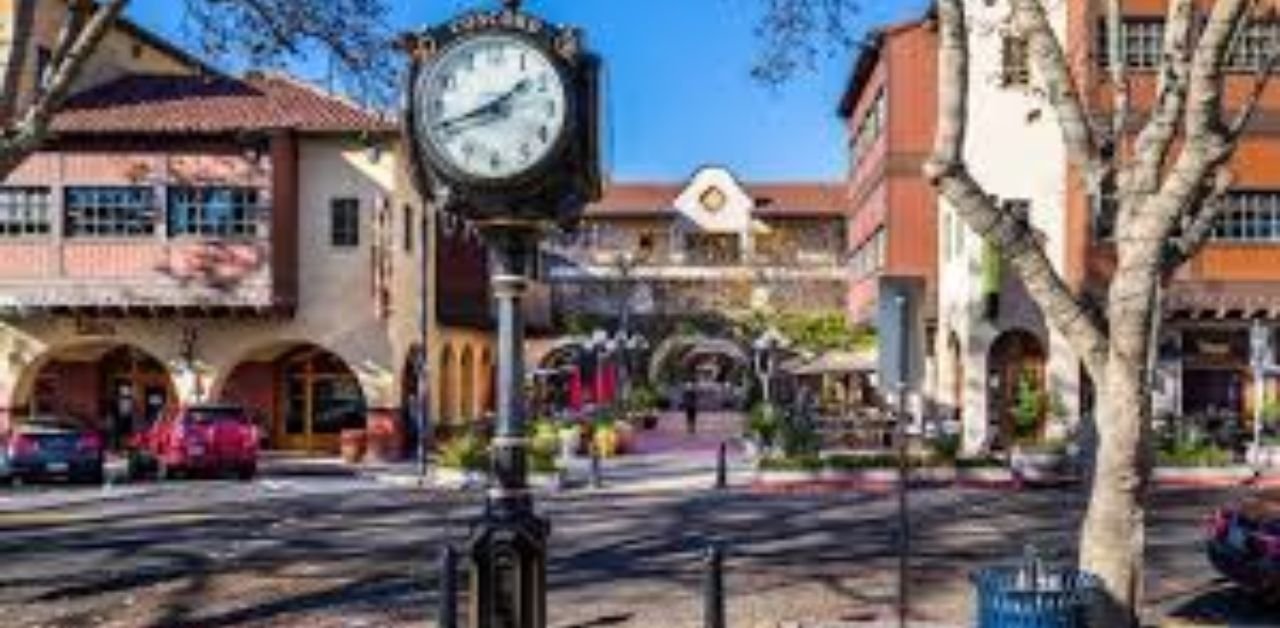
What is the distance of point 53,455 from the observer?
37812 mm

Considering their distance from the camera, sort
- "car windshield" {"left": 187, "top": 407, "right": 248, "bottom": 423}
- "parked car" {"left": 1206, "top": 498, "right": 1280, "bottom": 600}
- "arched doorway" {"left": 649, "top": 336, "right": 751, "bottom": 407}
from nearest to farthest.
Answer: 1. "parked car" {"left": 1206, "top": 498, "right": 1280, "bottom": 600}
2. "car windshield" {"left": 187, "top": 407, "right": 248, "bottom": 423}
3. "arched doorway" {"left": 649, "top": 336, "right": 751, "bottom": 407}

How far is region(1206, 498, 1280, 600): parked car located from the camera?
17.3 metres

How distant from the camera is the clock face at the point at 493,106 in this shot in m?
8.30

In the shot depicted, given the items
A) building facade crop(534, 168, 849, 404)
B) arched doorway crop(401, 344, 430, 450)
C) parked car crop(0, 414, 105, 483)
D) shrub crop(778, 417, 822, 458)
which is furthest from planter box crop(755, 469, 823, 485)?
building facade crop(534, 168, 849, 404)

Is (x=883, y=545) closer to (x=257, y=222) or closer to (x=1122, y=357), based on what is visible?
(x=1122, y=357)

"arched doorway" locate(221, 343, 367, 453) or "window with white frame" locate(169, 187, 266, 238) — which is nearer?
"window with white frame" locate(169, 187, 266, 238)

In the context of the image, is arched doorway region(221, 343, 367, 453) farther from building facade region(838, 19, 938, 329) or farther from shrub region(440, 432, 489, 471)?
building facade region(838, 19, 938, 329)

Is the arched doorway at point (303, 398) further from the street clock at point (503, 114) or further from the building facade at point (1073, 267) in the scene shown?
the street clock at point (503, 114)

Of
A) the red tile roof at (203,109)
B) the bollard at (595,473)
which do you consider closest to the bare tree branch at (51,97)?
the bollard at (595,473)

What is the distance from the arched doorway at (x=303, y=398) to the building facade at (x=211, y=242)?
0.90 meters

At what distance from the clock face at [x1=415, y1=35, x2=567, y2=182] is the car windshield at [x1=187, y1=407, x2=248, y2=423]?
102ft

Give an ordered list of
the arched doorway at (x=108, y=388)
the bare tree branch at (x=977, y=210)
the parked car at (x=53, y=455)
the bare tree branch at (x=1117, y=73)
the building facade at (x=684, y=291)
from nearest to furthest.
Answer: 1. the bare tree branch at (x=977, y=210)
2. the bare tree branch at (x=1117, y=73)
3. the parked car at (x=53, y=455)
4. the arched doorway at (x=108, y=388)
5. the building facade at (x=684, y=291)

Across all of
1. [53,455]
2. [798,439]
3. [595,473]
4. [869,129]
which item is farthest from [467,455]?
[869,129]

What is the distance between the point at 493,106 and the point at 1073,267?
3533cm
